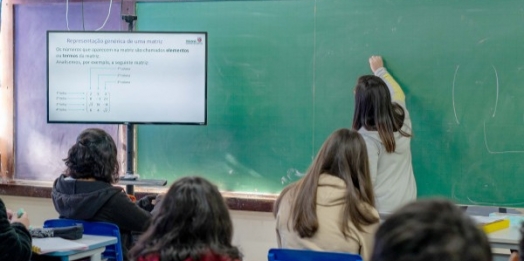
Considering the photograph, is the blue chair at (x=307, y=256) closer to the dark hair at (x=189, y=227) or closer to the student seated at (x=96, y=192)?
the dark hair at (x=189, y=227)

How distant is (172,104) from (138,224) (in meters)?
1.12

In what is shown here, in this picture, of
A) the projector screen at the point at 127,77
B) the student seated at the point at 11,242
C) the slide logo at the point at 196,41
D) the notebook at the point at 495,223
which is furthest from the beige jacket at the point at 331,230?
the slide logo at the point at 196,41

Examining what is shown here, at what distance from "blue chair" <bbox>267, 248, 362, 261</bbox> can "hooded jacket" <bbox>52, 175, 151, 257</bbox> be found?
929 millimetres

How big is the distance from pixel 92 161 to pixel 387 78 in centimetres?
183

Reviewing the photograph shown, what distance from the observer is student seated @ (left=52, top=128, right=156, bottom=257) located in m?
2.95

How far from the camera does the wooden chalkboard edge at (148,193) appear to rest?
4027 millimetres

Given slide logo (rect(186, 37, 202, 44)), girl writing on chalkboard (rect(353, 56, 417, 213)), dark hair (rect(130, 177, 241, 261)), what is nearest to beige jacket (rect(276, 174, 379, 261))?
dark hair (rect(130, 177, 241, 261))

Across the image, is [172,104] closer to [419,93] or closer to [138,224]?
[138,224]

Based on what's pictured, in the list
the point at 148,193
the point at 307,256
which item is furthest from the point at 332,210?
the point at 148,193

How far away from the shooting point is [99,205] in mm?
2934

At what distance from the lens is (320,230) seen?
2398 mm

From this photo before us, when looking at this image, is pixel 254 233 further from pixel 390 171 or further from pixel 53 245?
pixel 53 245

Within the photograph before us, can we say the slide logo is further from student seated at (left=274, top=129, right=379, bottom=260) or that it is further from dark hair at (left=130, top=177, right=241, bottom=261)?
dark hair at (left=130, top=177, right=241, bottom=261)

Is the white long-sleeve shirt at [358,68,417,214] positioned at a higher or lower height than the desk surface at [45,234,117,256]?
higher
